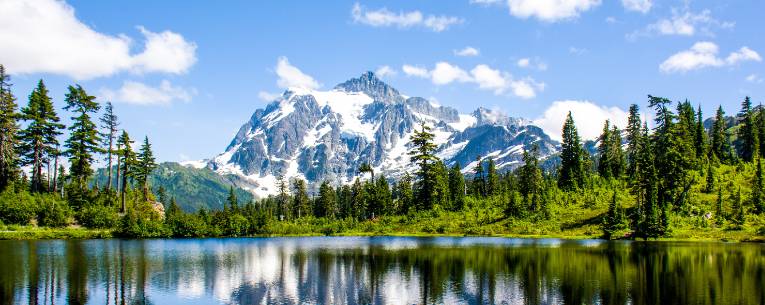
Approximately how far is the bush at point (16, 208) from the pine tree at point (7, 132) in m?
4.87

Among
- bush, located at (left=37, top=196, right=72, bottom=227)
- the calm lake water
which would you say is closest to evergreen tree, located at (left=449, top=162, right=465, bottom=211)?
the calm lake water

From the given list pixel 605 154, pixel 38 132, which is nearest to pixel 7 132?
pixel 38 132

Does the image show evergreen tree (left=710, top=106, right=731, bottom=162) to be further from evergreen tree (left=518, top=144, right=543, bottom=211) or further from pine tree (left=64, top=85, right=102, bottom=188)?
pine tree (left=64, top=85, right=102, bottom=188)

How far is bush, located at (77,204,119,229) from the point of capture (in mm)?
93062

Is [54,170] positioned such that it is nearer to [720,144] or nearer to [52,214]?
[52,214]

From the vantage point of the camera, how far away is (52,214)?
292 feet

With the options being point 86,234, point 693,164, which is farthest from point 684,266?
point 86,234

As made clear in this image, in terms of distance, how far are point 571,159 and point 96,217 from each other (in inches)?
3903

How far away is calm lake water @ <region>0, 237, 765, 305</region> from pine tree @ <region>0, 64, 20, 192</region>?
97.7 feet

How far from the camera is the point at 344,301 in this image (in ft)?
122

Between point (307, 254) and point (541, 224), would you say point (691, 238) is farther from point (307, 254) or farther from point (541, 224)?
point (307, 254)

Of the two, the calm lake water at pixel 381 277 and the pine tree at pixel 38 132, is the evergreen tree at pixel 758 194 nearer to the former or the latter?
the calm lake water at pixel 381 277

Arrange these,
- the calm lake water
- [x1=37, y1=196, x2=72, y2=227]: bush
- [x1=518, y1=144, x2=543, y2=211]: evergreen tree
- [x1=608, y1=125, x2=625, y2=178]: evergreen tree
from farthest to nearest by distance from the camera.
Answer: [x1=608, y1=125, x2=625, y2=178]: evergreen tree → [x1=518, y1=144, x2=543, y2=211]: evergreen tree → [x1=37, y1=196, x2=72, y2=227]: bush → the calm lake water

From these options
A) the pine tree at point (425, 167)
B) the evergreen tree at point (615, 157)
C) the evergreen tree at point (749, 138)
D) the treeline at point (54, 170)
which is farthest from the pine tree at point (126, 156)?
the evergreen tree at point (749, 138)
